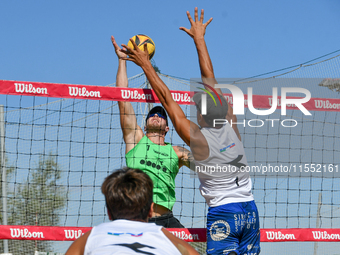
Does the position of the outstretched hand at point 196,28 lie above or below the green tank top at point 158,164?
above

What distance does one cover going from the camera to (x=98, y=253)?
1885mm

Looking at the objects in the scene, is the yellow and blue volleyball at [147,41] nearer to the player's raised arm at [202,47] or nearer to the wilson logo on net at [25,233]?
the player's raised arm at [202,47]

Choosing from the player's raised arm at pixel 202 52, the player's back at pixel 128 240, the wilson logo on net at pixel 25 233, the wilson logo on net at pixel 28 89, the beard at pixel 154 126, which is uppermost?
the player's raised arm at pixel 202 52

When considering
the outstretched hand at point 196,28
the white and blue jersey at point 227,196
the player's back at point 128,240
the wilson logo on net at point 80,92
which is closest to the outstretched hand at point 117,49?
the wilson logo on net at point 80,92

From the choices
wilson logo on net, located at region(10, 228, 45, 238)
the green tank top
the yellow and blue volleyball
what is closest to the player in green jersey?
the green tank top

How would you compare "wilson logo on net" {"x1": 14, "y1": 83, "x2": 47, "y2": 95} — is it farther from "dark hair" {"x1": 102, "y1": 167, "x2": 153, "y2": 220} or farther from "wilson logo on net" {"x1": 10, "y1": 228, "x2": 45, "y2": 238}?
"dark hair" {"x1": 102, "y1": 167, "x2": 153, "y2": 220}

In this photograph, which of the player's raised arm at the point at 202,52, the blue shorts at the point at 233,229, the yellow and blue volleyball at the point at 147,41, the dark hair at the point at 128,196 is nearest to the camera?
the dark hair at the point at 128,196

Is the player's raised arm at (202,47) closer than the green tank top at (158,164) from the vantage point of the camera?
Yes

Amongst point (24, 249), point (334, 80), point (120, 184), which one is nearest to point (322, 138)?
point (334, 80)

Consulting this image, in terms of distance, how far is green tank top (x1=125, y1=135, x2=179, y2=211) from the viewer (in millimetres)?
4539

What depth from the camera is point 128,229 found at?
1.98m

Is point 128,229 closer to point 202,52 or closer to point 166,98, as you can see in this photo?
point 166,98

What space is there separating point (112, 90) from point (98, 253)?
3.21 metres

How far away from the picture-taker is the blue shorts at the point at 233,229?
3494 mm
